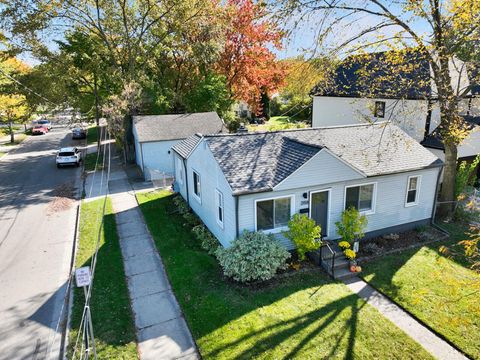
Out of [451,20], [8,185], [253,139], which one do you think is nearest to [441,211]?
[451,20]

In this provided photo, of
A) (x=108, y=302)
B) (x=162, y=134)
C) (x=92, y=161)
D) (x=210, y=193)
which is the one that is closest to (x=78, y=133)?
(x=92, y=161)

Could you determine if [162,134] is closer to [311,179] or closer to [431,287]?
[311,179]

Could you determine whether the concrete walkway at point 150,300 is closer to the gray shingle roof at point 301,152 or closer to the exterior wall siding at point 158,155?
the gray shingle roof at point 301,152

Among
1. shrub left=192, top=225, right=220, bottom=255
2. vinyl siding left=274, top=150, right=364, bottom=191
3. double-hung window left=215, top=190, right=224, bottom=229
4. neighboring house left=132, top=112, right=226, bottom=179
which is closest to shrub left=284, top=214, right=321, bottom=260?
vinyl siding left=274, top=150, right=364, bottom=191

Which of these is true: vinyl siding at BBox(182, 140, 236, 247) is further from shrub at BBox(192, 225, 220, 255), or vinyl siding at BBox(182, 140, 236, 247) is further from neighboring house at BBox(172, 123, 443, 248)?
shrub at BBox(192, 225, 220, 255)

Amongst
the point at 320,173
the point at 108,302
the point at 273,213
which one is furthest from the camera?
the point at 320,173

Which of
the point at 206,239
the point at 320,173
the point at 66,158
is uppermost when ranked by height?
the point at 320,173

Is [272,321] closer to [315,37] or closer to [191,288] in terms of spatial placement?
[191,288]
